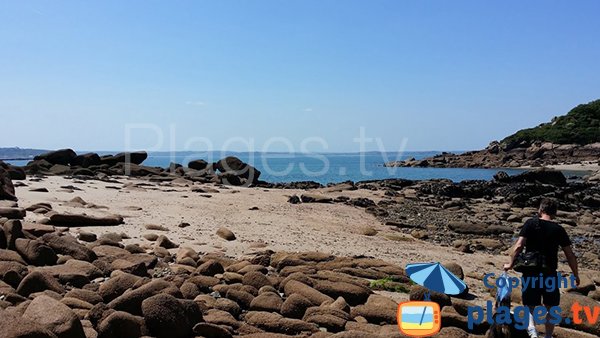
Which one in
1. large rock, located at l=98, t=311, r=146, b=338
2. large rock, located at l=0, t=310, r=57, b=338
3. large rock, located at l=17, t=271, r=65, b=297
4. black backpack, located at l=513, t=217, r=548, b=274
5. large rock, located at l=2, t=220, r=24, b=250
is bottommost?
large rock, located at l=98, t=311, r=146, b=338

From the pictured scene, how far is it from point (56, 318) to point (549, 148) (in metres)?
103

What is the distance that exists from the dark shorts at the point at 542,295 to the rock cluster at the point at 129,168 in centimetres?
3266

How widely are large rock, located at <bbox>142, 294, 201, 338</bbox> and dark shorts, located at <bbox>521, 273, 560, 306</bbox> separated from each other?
457cm

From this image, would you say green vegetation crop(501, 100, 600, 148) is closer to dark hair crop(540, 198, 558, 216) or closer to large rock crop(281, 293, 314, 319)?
dark hair crop(540, 198, 558, 216)

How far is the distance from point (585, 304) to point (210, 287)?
6.28m

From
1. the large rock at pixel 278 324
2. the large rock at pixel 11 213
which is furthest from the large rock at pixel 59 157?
the large rock at pixel 278 324

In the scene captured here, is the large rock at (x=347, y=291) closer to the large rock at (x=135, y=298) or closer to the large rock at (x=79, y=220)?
the large rock at (x=135, y=298)

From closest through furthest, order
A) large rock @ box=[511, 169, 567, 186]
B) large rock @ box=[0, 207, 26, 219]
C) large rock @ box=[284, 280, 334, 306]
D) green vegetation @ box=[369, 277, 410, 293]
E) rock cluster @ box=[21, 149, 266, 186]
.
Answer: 1. large rock @ box=[284, 280, 334, 306]
2. green vegetation @ box=[369, 277, 410, 293]
3. large rock @ box=[0, 207, 26, 219]
4. rock cluster @ box=[21, 149, 266, 186]
5. large rock @ box=[511, 169, 567, 186]

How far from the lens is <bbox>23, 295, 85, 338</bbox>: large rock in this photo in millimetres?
5773

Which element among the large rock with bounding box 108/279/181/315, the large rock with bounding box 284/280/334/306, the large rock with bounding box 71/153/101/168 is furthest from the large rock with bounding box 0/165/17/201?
the large rock with bounding box 71/153/101/168

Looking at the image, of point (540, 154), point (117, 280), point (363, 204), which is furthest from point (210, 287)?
point (540, 154)

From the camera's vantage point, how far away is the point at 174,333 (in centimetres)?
655

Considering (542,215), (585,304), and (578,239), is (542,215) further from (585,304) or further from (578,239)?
(578,239)

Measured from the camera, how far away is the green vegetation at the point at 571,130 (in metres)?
97.0
